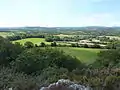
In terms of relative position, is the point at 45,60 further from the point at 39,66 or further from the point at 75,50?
the point at 75,50

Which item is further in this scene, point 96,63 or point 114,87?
point 96,63

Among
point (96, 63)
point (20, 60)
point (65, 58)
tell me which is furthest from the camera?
point (96, 63)

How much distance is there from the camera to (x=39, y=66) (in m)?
37.8

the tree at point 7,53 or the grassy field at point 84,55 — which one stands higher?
the tree at point 7,53

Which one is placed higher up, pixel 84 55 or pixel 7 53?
pixel 7 53

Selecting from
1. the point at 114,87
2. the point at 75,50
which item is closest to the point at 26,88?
the point at 114,87

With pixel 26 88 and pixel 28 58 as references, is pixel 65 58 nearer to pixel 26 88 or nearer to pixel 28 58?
pixel 28 58

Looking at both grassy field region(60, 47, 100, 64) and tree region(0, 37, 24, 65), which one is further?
grassy field region(60, 47, 100, 64)

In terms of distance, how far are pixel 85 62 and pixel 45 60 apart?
11.4m

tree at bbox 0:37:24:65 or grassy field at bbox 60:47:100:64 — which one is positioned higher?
tree at bbox 0:37:24:65

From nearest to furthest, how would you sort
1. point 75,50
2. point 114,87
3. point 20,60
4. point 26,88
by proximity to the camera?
point 26,88 < point 114,87 < point 20,60 < point 75,50

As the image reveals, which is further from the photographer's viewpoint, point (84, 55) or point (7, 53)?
point (84, 55)

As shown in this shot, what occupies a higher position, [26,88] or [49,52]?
[26,88]

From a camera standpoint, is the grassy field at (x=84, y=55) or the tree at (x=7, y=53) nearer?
the tree at (x=7, y=53)
